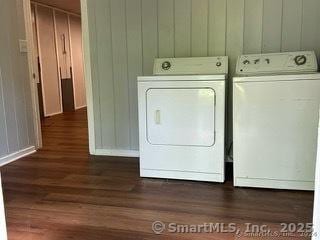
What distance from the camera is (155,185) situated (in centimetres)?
238

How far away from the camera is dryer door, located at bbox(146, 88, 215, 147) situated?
232 cm

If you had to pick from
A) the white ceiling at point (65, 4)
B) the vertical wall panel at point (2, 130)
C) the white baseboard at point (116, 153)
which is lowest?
the white baseboard at point (116, 153)

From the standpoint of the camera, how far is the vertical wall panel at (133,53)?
2.87 m

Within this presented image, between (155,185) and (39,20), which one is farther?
(39,20)

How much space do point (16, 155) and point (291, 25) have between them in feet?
9.54

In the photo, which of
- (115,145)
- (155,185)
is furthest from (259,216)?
(115,145)

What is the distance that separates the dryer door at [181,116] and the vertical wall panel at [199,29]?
0.64 metres

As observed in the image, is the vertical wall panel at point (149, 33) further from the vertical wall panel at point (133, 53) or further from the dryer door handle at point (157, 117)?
the dryer door handle at point (157, 117)

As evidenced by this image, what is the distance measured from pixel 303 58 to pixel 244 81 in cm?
63

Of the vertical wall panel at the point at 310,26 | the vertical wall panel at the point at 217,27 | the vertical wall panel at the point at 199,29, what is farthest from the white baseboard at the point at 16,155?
the vertical wall panel at the point at 310,26

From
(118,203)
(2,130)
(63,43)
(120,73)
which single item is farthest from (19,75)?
(63,43)

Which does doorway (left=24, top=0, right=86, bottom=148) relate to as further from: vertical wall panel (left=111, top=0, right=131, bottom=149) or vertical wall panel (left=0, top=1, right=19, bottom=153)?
vertical wall panel (left=111, top=0, right=131, bottom=149)

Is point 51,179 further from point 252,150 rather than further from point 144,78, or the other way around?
point 252,150

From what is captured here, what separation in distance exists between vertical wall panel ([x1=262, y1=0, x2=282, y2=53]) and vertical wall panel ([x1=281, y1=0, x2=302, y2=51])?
0.04 m
